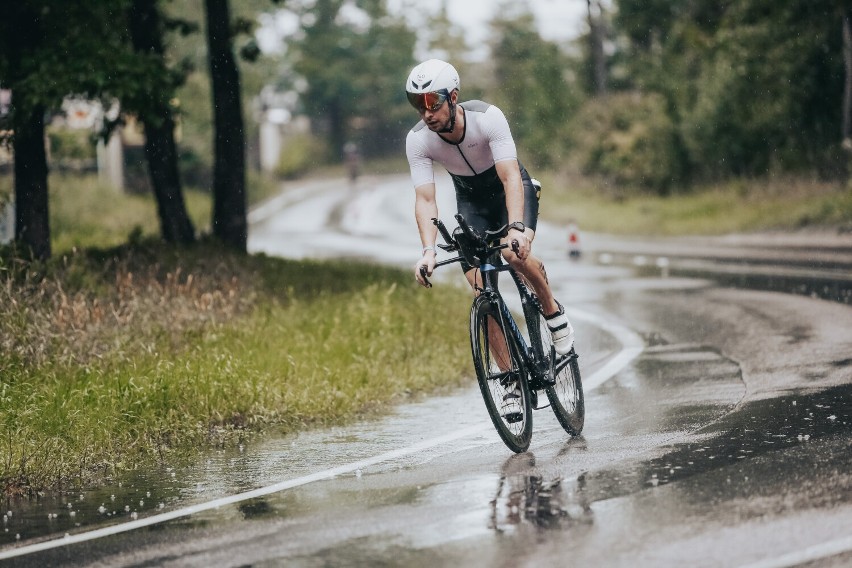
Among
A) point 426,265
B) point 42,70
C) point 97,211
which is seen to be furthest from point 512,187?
point 97,211

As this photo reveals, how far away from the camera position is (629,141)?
42.4 metres

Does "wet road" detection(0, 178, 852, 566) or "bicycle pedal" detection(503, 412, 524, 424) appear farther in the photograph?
"bicycle pedal" detection(503, 412, 524, 424)

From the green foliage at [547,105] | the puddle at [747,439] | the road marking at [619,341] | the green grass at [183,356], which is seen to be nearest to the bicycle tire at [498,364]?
the puddle at [747,439]

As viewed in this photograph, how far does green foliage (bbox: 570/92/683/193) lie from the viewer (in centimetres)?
3850

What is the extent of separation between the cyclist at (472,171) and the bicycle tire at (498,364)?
0.89 feet

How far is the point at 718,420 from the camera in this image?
7898 mm

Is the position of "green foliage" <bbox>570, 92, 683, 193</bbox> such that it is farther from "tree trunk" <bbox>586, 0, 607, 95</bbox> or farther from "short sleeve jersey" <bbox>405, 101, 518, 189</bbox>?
"short sleeve jersey" <bbox>405, 101, 518, 189</bbox>

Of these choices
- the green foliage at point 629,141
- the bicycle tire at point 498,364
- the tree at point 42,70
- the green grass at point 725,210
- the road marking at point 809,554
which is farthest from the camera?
the green foliage at point 629,141

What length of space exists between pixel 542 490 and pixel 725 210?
87.4ft

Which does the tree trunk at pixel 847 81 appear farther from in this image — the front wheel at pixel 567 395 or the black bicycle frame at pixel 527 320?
the black bicycle frame at pixel 527 320

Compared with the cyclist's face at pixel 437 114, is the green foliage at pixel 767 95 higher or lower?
higher

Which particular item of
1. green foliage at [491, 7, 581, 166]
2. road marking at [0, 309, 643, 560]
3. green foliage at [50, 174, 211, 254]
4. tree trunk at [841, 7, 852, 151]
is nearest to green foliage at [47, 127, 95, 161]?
green foliage at [50, 174, 211, 254]

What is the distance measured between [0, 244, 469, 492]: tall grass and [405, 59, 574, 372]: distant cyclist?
1991 millimetres

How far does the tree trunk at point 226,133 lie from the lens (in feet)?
60.7
